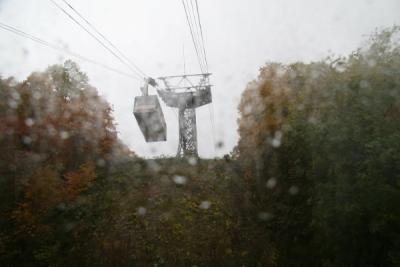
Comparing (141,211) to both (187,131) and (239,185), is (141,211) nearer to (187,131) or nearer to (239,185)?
(239,185)

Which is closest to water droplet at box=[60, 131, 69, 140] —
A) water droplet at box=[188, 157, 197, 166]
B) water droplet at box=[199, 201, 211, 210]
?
water droplet at box=[199, 201, 211, 210]

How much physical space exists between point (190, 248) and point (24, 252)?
271 inches

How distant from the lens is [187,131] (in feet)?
88.8

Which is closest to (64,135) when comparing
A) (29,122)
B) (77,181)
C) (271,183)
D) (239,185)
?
(29,122)

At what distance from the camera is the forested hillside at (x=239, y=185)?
9.28 meters

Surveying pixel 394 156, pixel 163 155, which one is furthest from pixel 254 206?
pixel 163 155

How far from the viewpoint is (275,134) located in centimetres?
1573

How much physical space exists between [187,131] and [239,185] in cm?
932

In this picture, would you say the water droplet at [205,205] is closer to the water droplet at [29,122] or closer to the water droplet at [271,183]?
the water droplet at [271,183]

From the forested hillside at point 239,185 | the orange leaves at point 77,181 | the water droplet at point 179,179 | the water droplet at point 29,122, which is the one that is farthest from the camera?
the water droplet at point 179,179

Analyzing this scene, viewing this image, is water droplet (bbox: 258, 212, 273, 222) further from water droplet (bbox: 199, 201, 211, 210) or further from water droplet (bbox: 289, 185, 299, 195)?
water droplet (bbox: 199, 201, 211, 210)

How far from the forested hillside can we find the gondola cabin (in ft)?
8.93

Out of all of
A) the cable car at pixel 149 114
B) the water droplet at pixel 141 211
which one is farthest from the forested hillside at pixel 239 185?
the cable car at pixel 149 114

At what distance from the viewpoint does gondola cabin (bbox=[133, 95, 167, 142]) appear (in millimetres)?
20391
